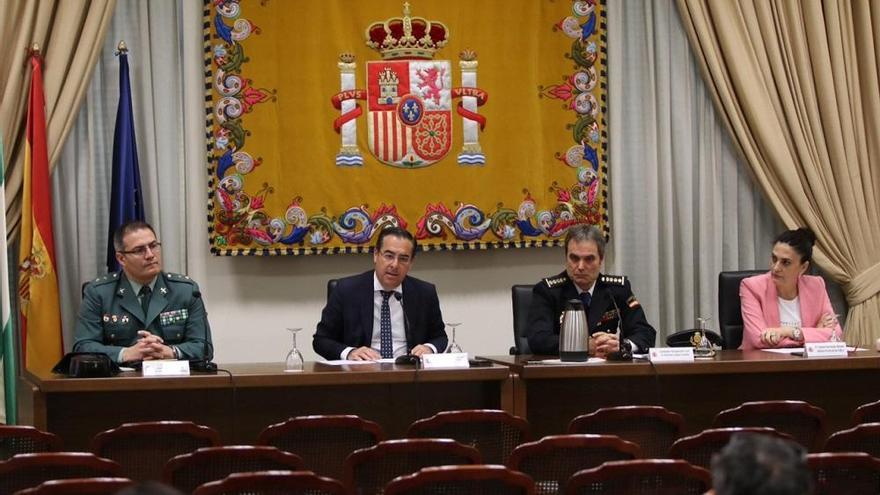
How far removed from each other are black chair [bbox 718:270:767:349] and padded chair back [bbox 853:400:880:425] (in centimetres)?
190

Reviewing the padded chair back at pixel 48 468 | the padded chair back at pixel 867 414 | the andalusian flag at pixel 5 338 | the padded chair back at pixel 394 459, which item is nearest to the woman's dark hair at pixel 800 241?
the padded chair back at pixel 867 414

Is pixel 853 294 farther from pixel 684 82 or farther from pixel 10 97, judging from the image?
pixel 10 97

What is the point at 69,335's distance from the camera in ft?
23.2

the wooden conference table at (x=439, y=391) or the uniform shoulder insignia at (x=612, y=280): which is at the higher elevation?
the uniform shoulder insignia at (x=612, y=280)

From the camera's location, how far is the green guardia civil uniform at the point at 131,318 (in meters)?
5.41

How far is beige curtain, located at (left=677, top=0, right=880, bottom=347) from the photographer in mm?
7484

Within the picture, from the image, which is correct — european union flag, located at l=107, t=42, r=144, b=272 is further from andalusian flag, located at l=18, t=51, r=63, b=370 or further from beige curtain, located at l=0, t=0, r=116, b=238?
andalusian flag, located at l=18, t=51, r=63, b=370

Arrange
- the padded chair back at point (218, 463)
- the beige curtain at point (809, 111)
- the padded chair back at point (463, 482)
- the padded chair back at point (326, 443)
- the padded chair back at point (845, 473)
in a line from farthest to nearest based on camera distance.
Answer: the beige curtain at point (809, 111) → the padded chair back at point (326, 443) → the padded chair back at point (218, 463) → the padded chair back at point (845, 473) → the padded chair back at point (463, 482)

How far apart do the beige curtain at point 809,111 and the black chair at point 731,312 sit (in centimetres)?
141

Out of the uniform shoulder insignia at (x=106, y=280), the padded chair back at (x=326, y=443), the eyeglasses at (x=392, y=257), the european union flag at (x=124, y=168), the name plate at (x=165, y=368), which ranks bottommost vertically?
the padded chair back at (x=326, y=443)

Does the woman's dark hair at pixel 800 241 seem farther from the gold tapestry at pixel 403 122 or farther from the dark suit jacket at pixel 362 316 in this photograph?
the dark suit jacket at pixel 362 316

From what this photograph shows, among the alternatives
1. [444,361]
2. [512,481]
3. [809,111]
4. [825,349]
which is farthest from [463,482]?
[809,111]

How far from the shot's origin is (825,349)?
5.32 metres

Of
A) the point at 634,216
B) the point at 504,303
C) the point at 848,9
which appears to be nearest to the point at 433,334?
the point at 504,303
